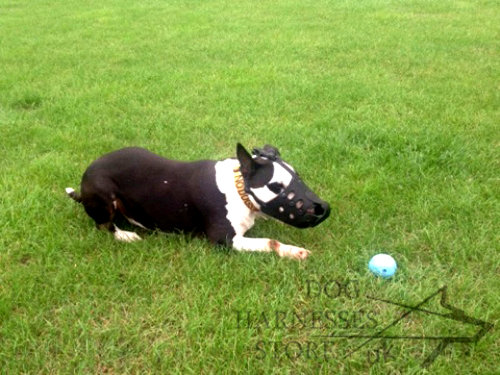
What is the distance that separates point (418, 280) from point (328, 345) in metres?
0.81

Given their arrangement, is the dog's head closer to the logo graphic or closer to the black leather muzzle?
the black leather muzzle

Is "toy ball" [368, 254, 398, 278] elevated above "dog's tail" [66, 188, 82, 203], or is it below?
below

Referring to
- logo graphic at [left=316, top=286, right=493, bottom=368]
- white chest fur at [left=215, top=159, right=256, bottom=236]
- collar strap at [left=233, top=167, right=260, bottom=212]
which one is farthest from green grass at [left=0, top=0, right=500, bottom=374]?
collar strap at [left=233, top=167, right=260, bottom=212]

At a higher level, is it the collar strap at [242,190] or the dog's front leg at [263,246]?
the collar strap at [242,190]

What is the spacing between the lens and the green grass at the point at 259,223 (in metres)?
2.54

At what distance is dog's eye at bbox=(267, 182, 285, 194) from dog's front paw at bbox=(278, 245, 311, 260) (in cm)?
39

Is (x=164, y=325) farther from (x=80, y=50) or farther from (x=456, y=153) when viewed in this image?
(x=80, y=50)

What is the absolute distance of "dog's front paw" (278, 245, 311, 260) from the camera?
3086 mm

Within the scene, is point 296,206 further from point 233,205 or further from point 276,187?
point 233,205

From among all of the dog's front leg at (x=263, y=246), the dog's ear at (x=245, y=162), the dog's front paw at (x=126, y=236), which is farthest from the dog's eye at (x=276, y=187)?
the dog's front paw at (x=126, y=236)

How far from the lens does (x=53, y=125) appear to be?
533cm

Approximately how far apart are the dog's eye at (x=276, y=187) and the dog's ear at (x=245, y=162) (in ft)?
0.50

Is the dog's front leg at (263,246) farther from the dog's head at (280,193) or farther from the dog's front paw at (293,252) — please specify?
the dog's head at (280,193)

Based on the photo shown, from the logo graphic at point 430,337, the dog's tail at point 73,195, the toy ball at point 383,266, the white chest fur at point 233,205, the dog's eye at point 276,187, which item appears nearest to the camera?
the logo graphic at point 430,337
